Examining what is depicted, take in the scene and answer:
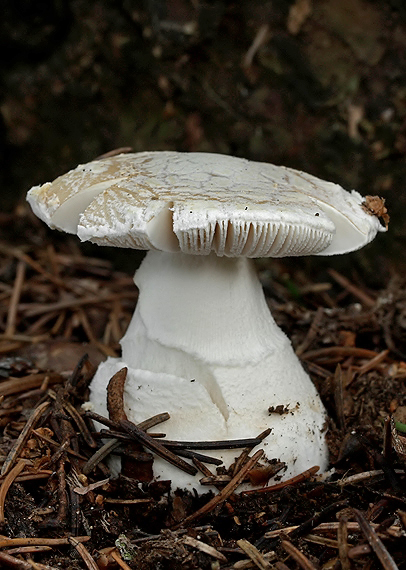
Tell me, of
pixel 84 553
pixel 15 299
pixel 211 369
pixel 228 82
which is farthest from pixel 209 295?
pixel 228 82

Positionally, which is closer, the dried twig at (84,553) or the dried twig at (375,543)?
the dried twig at (375,543)

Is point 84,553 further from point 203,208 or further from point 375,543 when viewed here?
point 203,208

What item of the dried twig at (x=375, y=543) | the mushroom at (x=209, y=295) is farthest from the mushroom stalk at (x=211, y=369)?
the dried twig at (x=375, y=543)

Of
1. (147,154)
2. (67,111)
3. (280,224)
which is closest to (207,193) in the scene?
(280,224)

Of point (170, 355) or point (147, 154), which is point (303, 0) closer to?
point (147, 154)

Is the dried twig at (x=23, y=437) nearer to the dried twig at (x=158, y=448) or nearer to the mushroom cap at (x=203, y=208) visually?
the dried twig at (x=158, y=448)

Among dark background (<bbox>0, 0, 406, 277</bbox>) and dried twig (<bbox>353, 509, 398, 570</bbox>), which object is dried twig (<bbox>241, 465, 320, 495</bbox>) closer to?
dried twig (<bbox>353, 509, 398, 570</bbox>)
